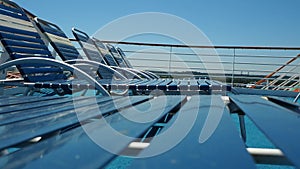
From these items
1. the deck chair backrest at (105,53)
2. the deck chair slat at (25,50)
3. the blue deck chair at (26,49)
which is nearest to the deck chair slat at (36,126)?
the blue deck chair at (26,49)

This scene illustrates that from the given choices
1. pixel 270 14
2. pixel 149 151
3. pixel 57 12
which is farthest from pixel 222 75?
pixel 149 151

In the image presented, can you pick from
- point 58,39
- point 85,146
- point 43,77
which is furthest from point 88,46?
point 85,146

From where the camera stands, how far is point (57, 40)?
2.82 meters

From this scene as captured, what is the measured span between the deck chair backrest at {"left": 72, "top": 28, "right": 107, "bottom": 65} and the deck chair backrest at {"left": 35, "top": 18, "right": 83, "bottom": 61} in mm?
269

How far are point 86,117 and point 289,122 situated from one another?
16.4 inches

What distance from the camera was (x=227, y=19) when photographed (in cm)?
724

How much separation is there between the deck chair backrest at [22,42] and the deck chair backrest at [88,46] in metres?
0.96

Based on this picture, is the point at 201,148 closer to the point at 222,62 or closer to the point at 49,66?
the point at 49,66

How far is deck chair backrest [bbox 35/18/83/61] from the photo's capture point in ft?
8.71

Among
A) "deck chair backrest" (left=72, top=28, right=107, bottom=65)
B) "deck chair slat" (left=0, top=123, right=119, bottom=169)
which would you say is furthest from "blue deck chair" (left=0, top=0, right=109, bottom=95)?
"deck chair slat" (left=0, top=123, right=119, bottom=169)

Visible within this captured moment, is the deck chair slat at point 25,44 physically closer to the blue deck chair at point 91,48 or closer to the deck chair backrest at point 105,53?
the blue deck chair at point 91,48

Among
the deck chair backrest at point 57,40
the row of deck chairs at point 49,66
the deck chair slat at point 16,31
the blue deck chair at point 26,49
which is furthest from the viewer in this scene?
the deck chair backrest at point 57,40

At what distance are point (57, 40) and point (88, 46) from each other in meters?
0.80

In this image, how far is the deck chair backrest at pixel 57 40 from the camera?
2654 millimetres
